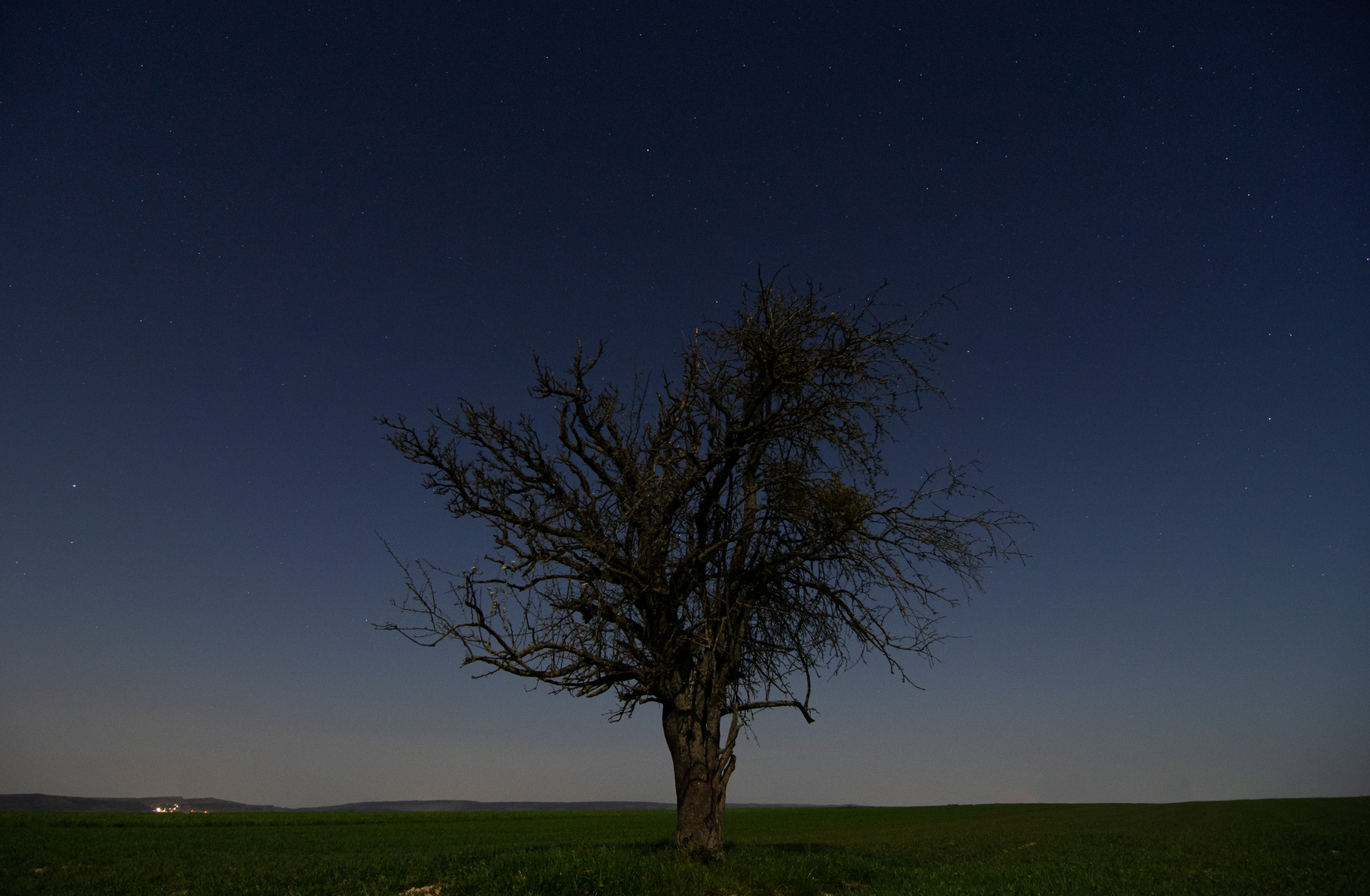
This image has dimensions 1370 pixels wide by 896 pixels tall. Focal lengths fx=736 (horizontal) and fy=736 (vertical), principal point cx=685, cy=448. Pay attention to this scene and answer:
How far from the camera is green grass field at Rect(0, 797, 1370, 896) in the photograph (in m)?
9.45

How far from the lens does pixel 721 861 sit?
9820 millimetres

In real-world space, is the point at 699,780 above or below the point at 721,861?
above

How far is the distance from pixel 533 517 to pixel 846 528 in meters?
4.64

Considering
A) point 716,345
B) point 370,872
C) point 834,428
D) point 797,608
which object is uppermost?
point 716,345

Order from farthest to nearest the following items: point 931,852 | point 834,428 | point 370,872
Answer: point 931,852
point 370,872
point 834,428

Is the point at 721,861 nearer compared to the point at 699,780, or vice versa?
the point at 721,861

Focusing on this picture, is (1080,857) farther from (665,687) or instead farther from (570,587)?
(570,587)

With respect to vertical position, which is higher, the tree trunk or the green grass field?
the tree trunk

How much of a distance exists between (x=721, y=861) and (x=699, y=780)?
41.9 inches

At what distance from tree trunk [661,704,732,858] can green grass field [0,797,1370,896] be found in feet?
1.39

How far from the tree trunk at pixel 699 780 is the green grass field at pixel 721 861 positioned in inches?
16.7

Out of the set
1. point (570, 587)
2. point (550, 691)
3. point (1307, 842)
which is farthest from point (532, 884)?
point (1307, 842)

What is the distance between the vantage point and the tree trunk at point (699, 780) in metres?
10.3

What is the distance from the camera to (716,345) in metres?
11.8
